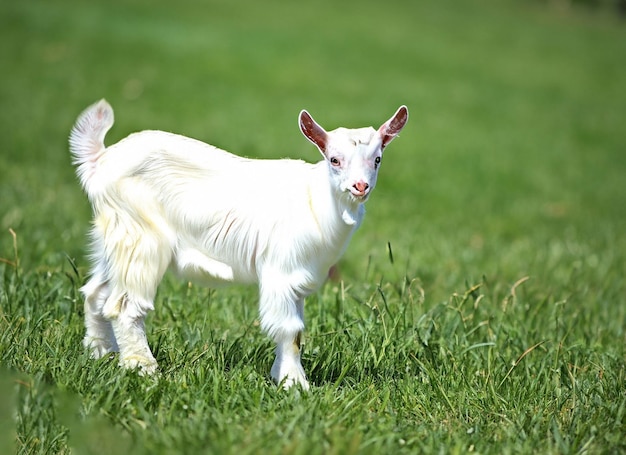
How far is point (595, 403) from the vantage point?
3.73 m

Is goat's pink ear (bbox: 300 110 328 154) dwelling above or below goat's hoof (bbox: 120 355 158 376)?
above

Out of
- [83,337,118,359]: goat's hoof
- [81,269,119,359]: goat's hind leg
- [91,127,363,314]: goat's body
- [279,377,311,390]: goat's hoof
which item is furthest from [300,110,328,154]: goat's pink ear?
[83,337,118,359]: goat's hoof

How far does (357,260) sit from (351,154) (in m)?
3.35

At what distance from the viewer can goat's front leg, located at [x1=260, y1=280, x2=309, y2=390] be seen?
3.54 meters

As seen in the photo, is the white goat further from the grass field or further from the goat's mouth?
the grass field

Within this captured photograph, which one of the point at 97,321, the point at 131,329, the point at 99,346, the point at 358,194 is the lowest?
the point at 99,346

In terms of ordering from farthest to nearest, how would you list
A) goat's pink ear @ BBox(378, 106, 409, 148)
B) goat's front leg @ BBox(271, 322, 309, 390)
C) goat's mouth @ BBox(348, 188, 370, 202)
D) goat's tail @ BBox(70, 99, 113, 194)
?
goat's tail @ BBox(70, 99, 113, 194), goat's front leg @ BBox(271, 322, 309, 390), goat's pink ear @ BBox(378, 106, 409, 148), goat's mouth @ BBox(348, 188, 370, 202)

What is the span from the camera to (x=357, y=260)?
6.68m

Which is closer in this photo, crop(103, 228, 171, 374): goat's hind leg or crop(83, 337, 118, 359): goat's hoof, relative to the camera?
crop(103, 228, 171, 374): goat's hind leg

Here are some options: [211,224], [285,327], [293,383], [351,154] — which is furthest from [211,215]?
[293,383]

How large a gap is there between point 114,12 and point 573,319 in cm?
1719

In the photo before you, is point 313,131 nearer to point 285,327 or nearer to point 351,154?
point 351,154

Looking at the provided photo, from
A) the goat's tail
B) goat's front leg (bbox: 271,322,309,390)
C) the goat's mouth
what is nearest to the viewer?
the goat's mouth

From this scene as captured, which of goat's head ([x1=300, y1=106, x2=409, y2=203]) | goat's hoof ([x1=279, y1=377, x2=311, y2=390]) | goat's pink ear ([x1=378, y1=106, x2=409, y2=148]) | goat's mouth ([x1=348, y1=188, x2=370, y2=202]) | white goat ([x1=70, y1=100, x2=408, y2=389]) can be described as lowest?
goat's hoof ([x1=279, y1=377, x2=311, y2=390])
